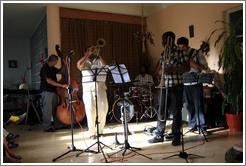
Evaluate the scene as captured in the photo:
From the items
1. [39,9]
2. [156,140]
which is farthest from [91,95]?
[39,9]

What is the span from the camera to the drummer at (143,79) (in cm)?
605

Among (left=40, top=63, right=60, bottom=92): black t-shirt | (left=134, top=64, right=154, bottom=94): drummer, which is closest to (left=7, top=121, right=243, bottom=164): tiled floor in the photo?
(left=40, top=63, right=60, bottom=92): black t-shirt

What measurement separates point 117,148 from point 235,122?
219 centimetres

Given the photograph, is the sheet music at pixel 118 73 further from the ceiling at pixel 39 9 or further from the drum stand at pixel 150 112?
the ceiling at pixel 39 9

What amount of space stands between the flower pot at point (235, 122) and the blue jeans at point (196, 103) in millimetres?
529

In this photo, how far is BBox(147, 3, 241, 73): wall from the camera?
4.88 metres

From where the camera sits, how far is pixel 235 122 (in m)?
4.07

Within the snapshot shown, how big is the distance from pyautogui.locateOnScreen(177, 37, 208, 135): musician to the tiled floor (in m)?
0.32

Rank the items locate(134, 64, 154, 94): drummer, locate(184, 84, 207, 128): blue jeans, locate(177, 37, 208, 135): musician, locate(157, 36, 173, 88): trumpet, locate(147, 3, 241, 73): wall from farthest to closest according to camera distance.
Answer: locate(134, 64, 154, 94): drummer < locate(147, 3, 241, 73): wall < locate(184, 84, 207, 128): blue jeans < locate(177, 37, 208, 135): musician < locate(157, 36, 173, 88): trumpet

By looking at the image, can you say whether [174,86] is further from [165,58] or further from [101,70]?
[101,70]

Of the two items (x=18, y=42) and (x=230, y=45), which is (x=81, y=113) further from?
(x=18, y=42)

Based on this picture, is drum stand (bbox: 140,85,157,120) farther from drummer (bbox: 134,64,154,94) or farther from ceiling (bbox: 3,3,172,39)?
ceiling (bbox: 3,3,172,39)

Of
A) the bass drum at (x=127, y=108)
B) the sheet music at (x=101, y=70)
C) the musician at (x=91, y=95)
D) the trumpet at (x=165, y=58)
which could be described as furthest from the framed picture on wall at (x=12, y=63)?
the trumpet at (x=165, y=58)

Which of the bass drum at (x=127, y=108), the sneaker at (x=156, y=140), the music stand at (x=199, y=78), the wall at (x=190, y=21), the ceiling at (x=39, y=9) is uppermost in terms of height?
the ceiling at (x=39, y=9)
